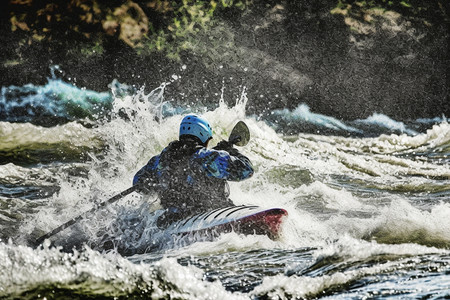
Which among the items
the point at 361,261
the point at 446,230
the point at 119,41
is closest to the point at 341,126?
the point at 119,41

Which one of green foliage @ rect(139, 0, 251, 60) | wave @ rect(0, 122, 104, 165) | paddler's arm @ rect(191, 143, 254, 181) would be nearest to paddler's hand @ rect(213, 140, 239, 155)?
paddler's arm @ rect(191, 143, 254, 181)

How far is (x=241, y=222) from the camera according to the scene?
3.76m

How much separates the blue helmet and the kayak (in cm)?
79

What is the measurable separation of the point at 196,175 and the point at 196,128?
0.48 meters

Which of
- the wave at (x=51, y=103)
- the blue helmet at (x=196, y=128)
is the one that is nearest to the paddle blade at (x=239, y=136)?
the blue helmet at (x=196, y=128)

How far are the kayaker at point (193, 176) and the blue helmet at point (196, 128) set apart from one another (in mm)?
43

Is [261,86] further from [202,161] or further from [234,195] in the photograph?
[202,161]

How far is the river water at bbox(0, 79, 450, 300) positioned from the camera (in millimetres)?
2256

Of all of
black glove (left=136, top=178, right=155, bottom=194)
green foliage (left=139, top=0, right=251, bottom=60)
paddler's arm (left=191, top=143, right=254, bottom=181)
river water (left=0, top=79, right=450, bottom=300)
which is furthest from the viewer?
green foliage (left=139, top=0, right=251, bottom=60)

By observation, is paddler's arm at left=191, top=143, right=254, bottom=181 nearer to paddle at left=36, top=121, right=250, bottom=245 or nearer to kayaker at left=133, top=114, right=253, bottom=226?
kayaker at left=133, top=114, right=253, bottom=226

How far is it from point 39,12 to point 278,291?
18.4 meters

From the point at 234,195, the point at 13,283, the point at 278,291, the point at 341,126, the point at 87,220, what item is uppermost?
the point at 341,126

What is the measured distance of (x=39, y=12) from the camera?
60.6 ft

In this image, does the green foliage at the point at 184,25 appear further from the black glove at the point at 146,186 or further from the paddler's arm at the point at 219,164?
the paddler's arm at the point at 219,164
